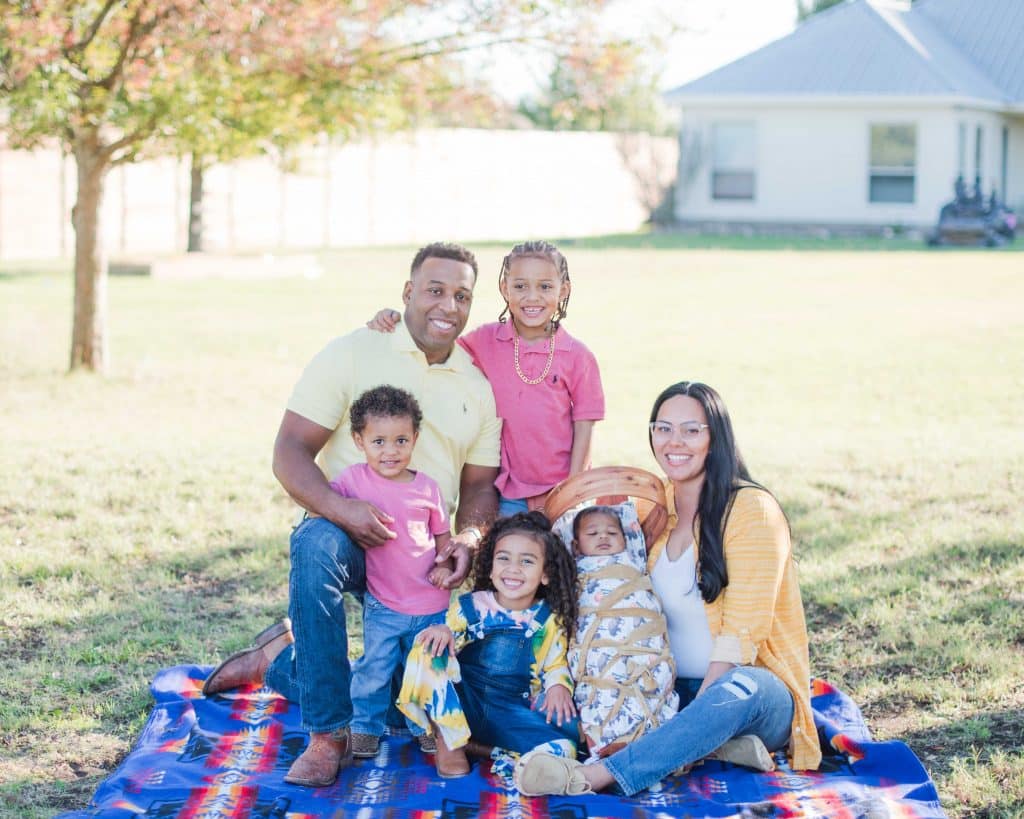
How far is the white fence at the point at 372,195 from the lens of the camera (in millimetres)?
23750

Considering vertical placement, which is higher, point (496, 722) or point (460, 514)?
point (460, 514)

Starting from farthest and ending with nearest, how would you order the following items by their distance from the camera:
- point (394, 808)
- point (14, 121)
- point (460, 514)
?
point (14, 121) < point (460, 514) < point (394, 808)

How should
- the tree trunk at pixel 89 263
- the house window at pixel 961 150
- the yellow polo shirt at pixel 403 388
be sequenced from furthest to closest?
1. the house window at pixel 961 150
2. the tree trunk at pixel 89 263
3. the yellow polo shirt at pixel 403 388

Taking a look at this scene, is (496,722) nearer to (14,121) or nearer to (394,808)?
(394,808)

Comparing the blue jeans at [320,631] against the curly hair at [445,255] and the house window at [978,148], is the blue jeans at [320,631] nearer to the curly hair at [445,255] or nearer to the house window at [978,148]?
the curly hair at [445,255]

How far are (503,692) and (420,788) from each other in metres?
0.41

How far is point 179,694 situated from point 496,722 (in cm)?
118

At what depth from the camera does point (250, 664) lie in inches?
186

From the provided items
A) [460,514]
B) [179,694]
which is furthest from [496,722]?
[179,694]

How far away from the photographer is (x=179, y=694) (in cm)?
473

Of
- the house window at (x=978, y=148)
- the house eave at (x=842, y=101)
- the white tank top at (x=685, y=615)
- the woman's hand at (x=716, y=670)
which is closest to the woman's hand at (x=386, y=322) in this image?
the white tank top at (x=685, y=615)

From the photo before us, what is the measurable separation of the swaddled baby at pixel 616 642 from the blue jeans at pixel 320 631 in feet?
2.27

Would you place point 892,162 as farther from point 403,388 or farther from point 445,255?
point 403,388

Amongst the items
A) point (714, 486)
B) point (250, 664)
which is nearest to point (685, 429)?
point (714, 486)
